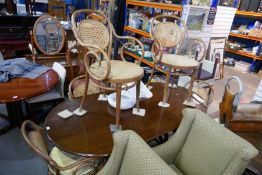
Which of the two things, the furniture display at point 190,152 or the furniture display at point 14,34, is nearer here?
the furniture display at point 190,152

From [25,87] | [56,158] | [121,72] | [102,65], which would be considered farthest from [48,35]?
[56,158]

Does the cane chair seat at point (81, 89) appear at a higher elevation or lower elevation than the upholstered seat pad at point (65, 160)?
higher

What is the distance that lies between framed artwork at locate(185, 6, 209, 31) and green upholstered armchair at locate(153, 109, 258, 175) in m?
1.53

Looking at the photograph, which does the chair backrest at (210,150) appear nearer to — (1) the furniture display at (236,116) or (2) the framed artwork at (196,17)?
(1) the furniture display at (236,116)

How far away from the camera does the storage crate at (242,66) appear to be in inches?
189

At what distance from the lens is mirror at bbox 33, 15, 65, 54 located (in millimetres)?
2711

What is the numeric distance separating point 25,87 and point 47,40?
3.54 feet

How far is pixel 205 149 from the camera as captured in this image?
3.93 ft

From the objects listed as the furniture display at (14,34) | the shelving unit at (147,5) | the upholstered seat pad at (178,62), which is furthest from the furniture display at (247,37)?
the furniture display at (14,34)

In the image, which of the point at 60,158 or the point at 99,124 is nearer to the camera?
the point at 60,158

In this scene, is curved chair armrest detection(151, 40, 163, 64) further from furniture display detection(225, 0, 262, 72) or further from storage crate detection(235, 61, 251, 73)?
storage crate detection(235, 61, 251, 73)

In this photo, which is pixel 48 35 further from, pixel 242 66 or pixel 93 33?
pixel 242 66

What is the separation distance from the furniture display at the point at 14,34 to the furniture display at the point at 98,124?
2.67 meters

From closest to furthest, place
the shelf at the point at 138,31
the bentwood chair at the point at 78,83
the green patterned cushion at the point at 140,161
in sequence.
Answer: the green patterned cushion at the point at 140,161 < the bentwood chair at the point at 78,83 < the shelf at the point at 138,31
